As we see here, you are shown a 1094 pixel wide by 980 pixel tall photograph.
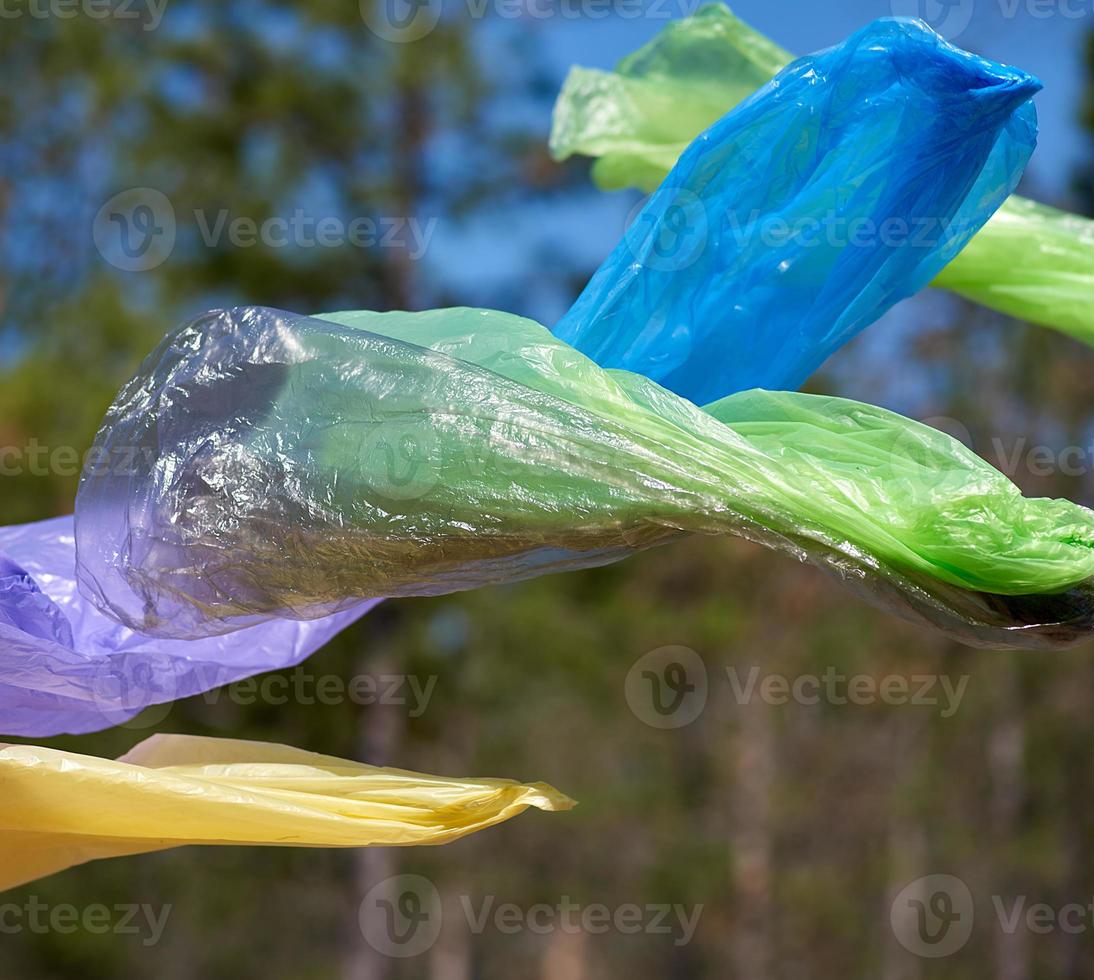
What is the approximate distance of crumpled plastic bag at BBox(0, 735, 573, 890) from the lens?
194 cm

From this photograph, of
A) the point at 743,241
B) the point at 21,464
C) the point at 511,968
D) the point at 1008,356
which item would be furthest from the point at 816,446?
the point at 511,968

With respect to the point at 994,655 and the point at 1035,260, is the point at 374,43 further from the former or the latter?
the point at 994,655

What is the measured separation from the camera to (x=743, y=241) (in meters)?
2.07

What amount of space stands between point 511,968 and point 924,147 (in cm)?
2245
